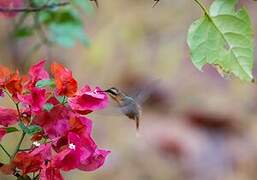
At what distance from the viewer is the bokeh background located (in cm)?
307

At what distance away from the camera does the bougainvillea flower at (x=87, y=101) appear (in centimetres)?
83

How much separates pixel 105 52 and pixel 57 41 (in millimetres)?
1609

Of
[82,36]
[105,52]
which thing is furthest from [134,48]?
[82,36]

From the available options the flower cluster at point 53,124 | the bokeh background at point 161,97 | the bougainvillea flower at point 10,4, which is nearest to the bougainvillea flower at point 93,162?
the flower cluster at point 53,124

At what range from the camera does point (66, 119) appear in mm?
820

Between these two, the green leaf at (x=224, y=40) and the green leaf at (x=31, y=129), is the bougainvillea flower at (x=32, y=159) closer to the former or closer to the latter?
the green leaf at (x=31, y=129)

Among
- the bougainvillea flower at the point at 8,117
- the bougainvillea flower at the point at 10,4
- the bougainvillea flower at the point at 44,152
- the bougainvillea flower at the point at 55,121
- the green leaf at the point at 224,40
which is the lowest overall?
the bougainvillea flower at the point at 10,4

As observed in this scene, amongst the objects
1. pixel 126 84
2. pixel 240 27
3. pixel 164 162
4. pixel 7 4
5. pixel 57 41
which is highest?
pixel 240 27

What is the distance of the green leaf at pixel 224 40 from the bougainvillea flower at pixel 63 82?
0.15 metres

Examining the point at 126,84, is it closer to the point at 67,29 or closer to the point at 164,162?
the point at 164,162

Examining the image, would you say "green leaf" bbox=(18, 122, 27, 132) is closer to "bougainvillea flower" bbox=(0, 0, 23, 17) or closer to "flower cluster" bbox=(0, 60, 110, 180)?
"flower cluster" bbox=(0, 60, 110, 180)

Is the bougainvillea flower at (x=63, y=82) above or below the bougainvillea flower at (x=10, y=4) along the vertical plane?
above

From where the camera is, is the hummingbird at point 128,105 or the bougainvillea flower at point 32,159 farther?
the hummingbird at point 128,105

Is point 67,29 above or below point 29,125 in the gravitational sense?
below
